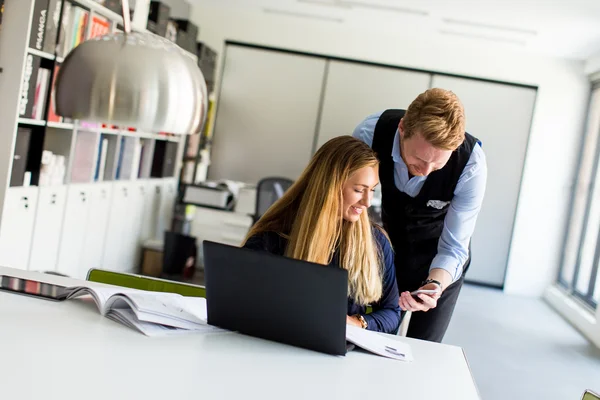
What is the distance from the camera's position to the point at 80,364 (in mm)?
1431

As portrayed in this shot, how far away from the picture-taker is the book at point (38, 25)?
3793mm

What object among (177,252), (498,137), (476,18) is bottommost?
(177,252)

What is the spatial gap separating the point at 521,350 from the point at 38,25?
12.7ft

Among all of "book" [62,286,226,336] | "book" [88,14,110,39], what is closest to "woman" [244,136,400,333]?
"book" [62,286,226,336]

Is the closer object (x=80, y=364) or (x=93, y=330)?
(x=80, y=364)

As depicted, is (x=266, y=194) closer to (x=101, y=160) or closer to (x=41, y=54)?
(x=101, y=160)

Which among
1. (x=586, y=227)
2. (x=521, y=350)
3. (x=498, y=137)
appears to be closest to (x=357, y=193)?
(x=521, y=350)

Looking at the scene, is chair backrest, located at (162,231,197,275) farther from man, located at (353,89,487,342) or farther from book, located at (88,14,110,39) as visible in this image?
man, located at (353,89,487,342)

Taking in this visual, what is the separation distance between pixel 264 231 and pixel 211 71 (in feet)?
17.7

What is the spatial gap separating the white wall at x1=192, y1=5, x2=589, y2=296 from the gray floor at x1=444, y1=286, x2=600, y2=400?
641mm

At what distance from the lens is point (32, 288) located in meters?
1.94

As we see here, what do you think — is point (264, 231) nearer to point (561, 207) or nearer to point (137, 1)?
point (137, 1)

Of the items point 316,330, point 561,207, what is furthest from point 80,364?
point 561,207

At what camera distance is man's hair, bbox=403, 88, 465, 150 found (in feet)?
7.14
